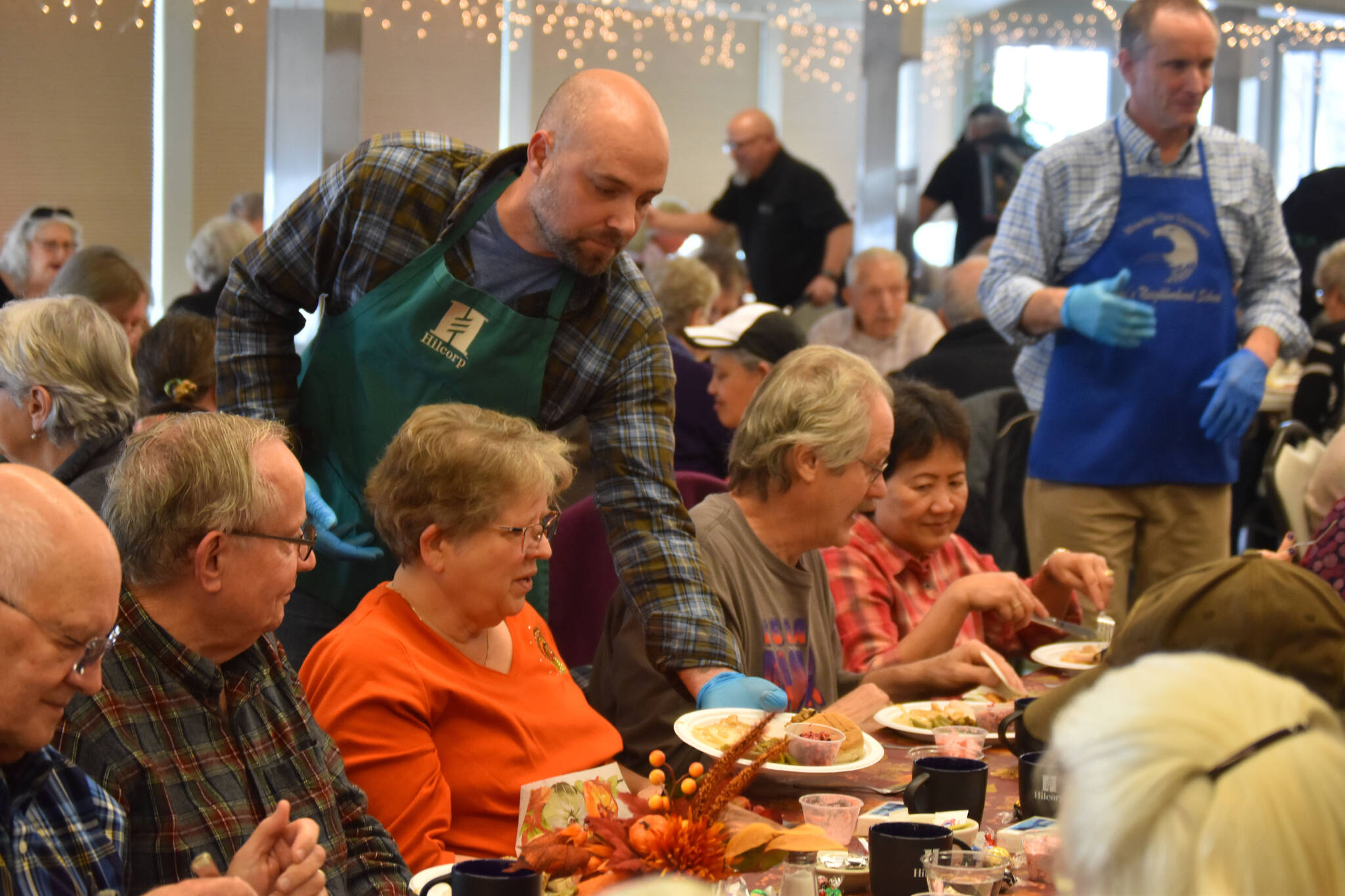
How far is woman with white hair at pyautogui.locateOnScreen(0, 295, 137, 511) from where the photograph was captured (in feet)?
9.18

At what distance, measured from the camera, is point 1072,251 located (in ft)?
11.6

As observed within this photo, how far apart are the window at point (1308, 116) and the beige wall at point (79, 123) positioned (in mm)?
7808

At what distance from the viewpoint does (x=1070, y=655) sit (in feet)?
9.36

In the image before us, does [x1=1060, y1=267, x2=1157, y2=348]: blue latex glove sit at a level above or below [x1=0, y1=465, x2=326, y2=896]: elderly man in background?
above

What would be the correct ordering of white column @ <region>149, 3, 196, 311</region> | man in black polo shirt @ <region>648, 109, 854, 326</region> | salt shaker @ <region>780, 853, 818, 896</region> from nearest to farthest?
salt shaker @ <region>780, 853, 818, 896</region>, white column @ <region>149, 3, 196, 311</region>, man in black polo shirt @ <region>648, 109, 854, 326</region>

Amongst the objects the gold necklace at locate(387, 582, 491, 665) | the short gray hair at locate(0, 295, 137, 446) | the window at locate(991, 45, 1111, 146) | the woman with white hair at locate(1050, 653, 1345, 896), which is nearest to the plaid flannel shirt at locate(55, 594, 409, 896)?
the gold necklace at locate(387, 582, 491, 665)

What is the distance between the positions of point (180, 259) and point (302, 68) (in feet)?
7.93

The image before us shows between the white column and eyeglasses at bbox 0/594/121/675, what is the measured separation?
5529 mm

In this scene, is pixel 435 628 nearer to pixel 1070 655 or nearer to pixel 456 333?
pixel 456 333

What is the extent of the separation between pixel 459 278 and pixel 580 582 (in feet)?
2.41

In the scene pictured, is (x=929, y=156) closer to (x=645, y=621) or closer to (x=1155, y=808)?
(x=645, y=621)

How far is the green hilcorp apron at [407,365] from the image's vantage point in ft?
7.70

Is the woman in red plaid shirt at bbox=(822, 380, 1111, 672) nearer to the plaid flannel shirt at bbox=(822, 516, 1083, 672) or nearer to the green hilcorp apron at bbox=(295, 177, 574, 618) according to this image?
the plaid flannel shirt at bbox=(822, 516, 1083, 672)

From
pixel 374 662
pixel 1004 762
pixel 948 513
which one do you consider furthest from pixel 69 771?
pixel 948 513
